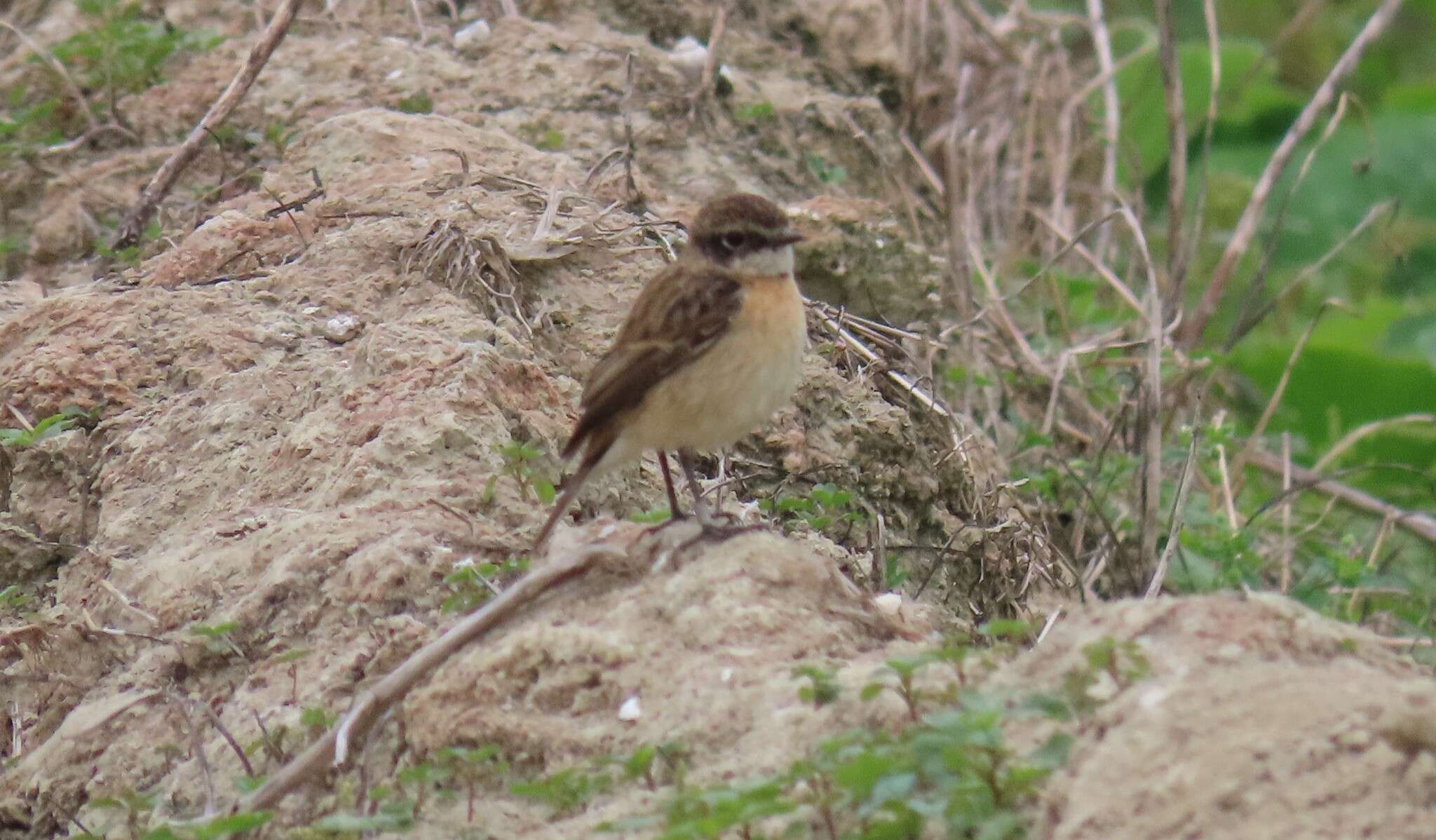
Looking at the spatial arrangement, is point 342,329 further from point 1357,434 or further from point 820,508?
point 1357,434

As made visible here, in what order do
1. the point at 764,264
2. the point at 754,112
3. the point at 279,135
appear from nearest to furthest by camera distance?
the point at 764,264 → the point at 279,135 → the point at 754,112

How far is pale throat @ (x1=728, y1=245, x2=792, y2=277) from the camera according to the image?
17.0ft

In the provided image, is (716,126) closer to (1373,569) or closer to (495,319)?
(495,319)

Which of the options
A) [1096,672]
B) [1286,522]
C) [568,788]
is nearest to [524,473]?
[568,788]

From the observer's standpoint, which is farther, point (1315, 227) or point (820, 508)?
point (1315, 227)

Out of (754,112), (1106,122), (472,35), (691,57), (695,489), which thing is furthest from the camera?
(1106,122)

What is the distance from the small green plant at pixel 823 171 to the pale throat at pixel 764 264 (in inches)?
104

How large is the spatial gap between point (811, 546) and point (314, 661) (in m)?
1.56

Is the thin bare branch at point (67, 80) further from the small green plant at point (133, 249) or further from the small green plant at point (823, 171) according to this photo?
the small green plant at point (823, 171)

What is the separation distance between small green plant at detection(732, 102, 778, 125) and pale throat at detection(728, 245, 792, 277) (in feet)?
8.01

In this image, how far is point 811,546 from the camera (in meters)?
5.45

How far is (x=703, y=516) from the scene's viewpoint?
16.2 ft

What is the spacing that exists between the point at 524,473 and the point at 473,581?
2.09ft

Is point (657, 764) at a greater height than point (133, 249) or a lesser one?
greater
